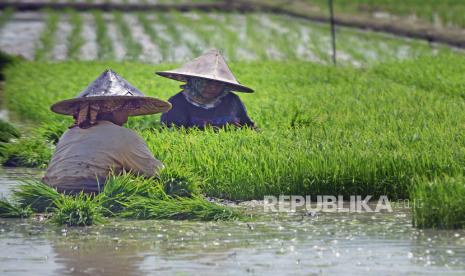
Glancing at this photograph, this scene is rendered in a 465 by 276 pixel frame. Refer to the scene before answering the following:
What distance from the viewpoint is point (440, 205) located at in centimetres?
710

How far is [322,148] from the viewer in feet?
29.0

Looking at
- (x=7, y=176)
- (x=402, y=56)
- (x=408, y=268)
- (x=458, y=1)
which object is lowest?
(x=408, y=268)

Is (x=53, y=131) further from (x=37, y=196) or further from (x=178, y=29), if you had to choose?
(x=178, y=29)

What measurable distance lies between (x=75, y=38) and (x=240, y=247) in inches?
656

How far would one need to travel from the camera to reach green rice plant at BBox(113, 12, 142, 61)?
20566mm

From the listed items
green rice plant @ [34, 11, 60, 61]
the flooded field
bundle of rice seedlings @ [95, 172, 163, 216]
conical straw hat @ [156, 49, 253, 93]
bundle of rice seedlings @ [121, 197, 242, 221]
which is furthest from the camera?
green rice plant @ [34, 11, 60, 61]

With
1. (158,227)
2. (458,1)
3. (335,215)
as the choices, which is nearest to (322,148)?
(335,215)

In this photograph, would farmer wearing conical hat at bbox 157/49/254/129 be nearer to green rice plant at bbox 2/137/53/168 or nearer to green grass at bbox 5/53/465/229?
green grass at bbox 5/53/465/229

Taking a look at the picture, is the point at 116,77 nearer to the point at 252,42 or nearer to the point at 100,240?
the point at 100,240

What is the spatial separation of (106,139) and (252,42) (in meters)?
14.8

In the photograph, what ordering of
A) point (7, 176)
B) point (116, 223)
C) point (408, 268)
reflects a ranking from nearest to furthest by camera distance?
point (408, 268)
point (116, 223)
point (7, 176)

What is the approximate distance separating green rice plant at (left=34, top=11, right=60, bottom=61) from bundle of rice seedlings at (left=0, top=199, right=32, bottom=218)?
1238 centimetres

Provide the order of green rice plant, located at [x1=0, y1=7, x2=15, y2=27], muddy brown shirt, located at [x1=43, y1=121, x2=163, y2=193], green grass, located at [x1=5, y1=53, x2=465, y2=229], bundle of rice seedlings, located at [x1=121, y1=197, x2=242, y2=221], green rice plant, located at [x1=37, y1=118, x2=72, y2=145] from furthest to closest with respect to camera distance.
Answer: green rice plant, located at [x1=0, y1=7, x2=15, y2=27] → green rice plant, located at [x1=37, y1=118, x2=72, y2=145] → green grass, located at [x1=5, y1=53, x2=465, y2=229] → muddy brown shirt, located at [x1=43, y1=121, x2=163, y2=193] → bundle of rice seedlings, located at [x1=121, y1=197, x2=242, y2=221]

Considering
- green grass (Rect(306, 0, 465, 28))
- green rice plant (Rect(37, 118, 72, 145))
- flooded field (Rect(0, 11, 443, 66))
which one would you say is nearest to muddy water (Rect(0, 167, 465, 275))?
green rice plant (Rect(37, 118, 72, 145))
